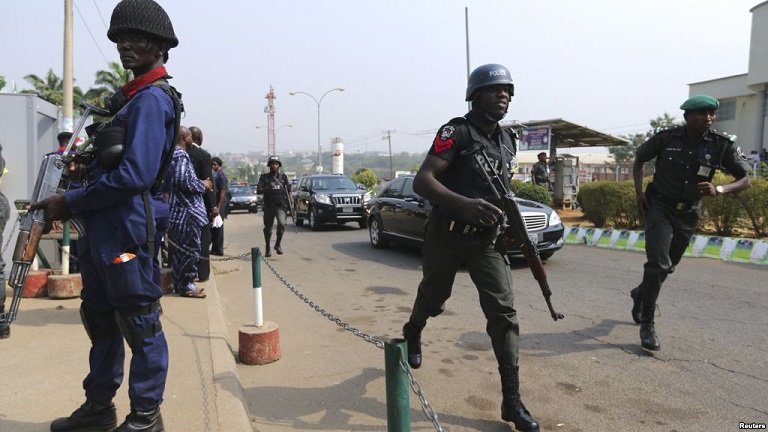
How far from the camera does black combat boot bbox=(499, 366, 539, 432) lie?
294 centimetres

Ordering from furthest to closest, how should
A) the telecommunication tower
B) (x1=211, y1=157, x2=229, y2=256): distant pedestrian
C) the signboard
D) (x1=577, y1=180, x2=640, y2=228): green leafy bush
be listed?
the telecommunication tower → the signboard → (x1=577, y1=180, x2=640, y2=228): green leafy bush → (x1=211, y1=157, x2=229, y2=256): distant pedestrian

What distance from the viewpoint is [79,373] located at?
354cm

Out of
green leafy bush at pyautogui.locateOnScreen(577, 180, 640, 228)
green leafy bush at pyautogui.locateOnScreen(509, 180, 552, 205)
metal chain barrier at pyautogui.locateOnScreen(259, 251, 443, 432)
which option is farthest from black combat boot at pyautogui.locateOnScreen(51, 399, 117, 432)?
green leafy bush at pyautogui.locateOnScreen(509, 180, 552, 205)

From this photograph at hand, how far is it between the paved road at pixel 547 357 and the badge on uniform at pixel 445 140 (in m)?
1.63

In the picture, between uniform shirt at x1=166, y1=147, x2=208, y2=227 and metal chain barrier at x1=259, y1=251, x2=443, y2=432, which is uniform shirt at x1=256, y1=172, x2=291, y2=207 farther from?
metal chain barrier at x1=259, y1=251, x2=443, y2=432

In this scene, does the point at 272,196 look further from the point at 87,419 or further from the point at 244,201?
the point at 244,201

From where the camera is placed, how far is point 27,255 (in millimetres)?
2609

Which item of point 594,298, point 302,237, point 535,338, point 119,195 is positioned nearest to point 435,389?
point 535,338

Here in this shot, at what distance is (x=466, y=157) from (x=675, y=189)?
2382mm

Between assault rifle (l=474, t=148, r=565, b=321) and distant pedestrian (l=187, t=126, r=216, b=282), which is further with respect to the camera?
distant pedestrian (l=187, t=126, r=216, b=282)

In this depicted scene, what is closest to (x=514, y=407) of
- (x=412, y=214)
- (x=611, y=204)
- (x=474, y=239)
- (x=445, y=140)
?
(x=474, y=239)

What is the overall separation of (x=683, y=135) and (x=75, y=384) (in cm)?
494

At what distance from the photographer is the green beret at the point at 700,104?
170 inches

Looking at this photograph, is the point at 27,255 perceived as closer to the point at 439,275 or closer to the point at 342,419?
the point at 342,419
